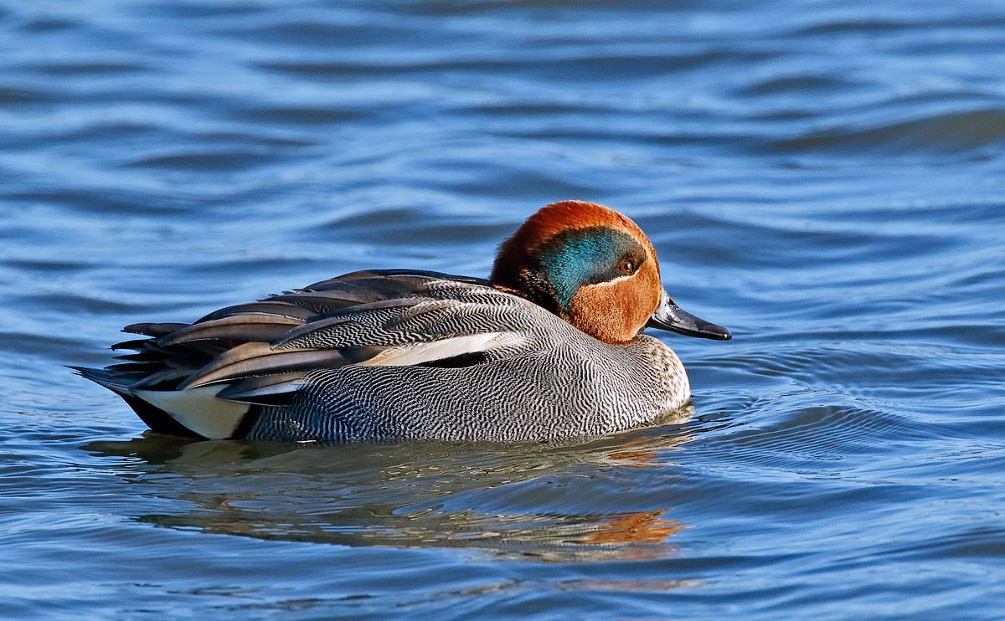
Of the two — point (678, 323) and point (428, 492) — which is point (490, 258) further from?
point (428, 492)

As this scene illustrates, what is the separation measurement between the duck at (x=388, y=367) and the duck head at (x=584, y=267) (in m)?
0.01

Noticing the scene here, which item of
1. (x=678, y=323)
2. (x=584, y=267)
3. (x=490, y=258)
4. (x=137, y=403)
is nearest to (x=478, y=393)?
(x=584, y=267)

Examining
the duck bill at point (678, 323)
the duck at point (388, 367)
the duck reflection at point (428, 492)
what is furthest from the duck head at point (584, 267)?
the duck reflection at point (428, 492)

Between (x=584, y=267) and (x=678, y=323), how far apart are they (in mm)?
806

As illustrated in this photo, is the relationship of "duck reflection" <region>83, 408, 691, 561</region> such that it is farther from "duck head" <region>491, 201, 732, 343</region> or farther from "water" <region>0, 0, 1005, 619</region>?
"duck head" <region>491, 201, 732, 343</region>

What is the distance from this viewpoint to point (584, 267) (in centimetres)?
758

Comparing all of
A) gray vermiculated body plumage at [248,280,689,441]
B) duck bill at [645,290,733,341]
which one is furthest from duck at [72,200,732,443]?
duck bill at [645,290,733,341]

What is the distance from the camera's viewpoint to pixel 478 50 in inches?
620

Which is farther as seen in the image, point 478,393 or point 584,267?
point 584,267

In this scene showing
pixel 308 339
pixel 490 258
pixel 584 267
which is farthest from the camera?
pixel 490 258

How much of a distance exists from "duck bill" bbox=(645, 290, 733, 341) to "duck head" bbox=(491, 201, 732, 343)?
21 centimetres

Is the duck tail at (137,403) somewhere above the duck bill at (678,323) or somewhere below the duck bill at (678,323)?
below

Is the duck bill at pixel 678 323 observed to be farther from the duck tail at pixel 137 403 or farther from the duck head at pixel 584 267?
the duck tail at pixel 137 403

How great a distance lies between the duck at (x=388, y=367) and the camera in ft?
23.1
